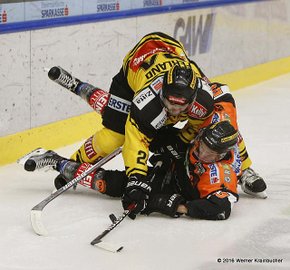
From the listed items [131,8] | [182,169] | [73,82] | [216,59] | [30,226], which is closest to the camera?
[30,226]

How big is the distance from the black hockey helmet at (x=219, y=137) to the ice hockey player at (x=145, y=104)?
0.14 m

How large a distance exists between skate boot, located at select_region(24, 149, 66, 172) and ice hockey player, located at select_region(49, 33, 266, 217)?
11 cm

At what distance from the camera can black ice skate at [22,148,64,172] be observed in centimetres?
601

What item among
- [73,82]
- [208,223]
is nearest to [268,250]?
[208,223]

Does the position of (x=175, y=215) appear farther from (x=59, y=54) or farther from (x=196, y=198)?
(x=59, y=54)

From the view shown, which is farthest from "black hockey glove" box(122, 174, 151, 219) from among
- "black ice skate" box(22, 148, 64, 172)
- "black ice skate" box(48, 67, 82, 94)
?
"black ice skate" box(48, 67, 82, 94)

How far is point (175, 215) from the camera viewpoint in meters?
5.42

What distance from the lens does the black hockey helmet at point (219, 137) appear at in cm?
534

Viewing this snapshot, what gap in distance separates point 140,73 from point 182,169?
23.8 inches

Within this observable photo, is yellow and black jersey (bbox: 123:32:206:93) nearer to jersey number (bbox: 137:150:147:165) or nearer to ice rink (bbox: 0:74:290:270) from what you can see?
jersey number (bbox: 137:150:147:165)

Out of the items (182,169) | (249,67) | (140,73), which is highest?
(140,73)

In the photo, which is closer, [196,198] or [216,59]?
[196,198]

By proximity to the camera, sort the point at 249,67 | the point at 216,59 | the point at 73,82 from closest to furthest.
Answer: the point at 73,82 < the point at 216,59 < the point at 249,67

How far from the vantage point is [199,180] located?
17.9 ft
